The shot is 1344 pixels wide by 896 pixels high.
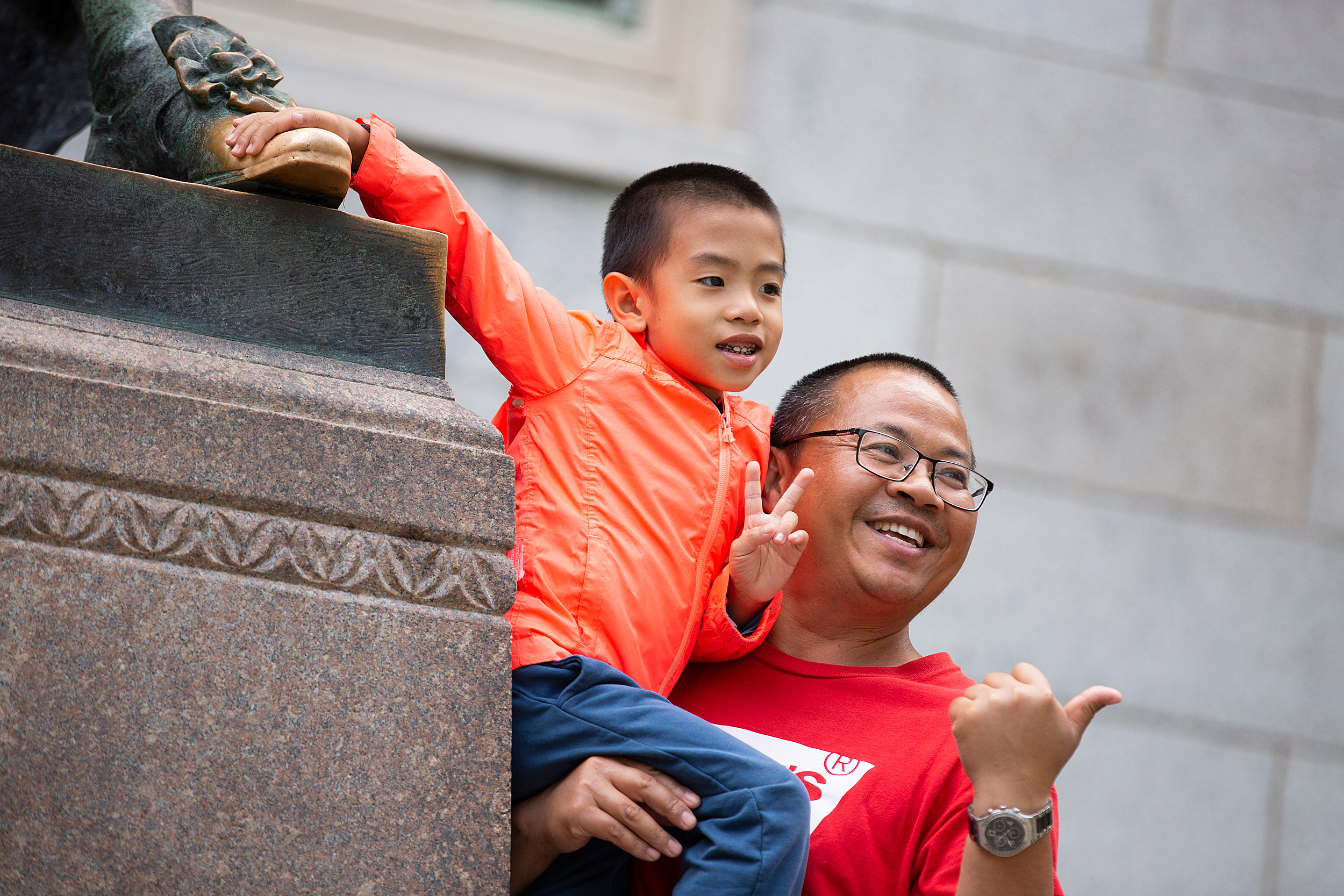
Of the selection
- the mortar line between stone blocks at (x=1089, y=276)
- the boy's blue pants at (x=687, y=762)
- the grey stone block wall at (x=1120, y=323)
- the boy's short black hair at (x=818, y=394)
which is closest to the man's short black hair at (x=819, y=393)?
the boy's short black hair at (x=818, y=394)

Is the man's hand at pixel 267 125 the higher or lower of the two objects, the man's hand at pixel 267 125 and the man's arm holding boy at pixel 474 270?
the higher

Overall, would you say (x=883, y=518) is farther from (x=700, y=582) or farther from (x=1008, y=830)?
(x=1008, y=830)

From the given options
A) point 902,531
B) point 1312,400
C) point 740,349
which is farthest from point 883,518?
point 1312,400

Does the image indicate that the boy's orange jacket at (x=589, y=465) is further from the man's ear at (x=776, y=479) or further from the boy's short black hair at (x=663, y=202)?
the man's ear at (x=776, y=479)

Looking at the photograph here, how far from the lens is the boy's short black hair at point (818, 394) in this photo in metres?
2.82

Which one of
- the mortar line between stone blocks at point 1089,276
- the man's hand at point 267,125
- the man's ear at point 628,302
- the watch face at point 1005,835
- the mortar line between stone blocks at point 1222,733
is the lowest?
the mortar line between stone blocks at point 1222,733

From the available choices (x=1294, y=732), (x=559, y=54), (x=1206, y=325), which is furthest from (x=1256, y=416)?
(x=559, y=54)

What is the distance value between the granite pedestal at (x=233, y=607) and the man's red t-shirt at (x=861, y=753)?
654 mm

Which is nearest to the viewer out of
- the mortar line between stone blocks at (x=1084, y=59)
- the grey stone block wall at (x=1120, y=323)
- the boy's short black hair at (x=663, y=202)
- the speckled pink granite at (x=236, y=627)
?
the speckled pink granite at (x=236, y=627)

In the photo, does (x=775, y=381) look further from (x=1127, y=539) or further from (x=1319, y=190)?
(x=1319, y=190)

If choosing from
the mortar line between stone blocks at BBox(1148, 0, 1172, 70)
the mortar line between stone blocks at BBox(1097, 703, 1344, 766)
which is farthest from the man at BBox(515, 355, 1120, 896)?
the mortar line between stone blocks at BBox(1148, 0, 1172, 70)

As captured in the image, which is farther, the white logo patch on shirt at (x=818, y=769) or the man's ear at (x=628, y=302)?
the man's ear at (x=628, y=302)

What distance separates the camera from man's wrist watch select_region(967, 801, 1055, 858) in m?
1.95

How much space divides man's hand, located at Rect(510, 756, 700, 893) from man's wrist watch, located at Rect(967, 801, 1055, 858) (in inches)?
17.2
